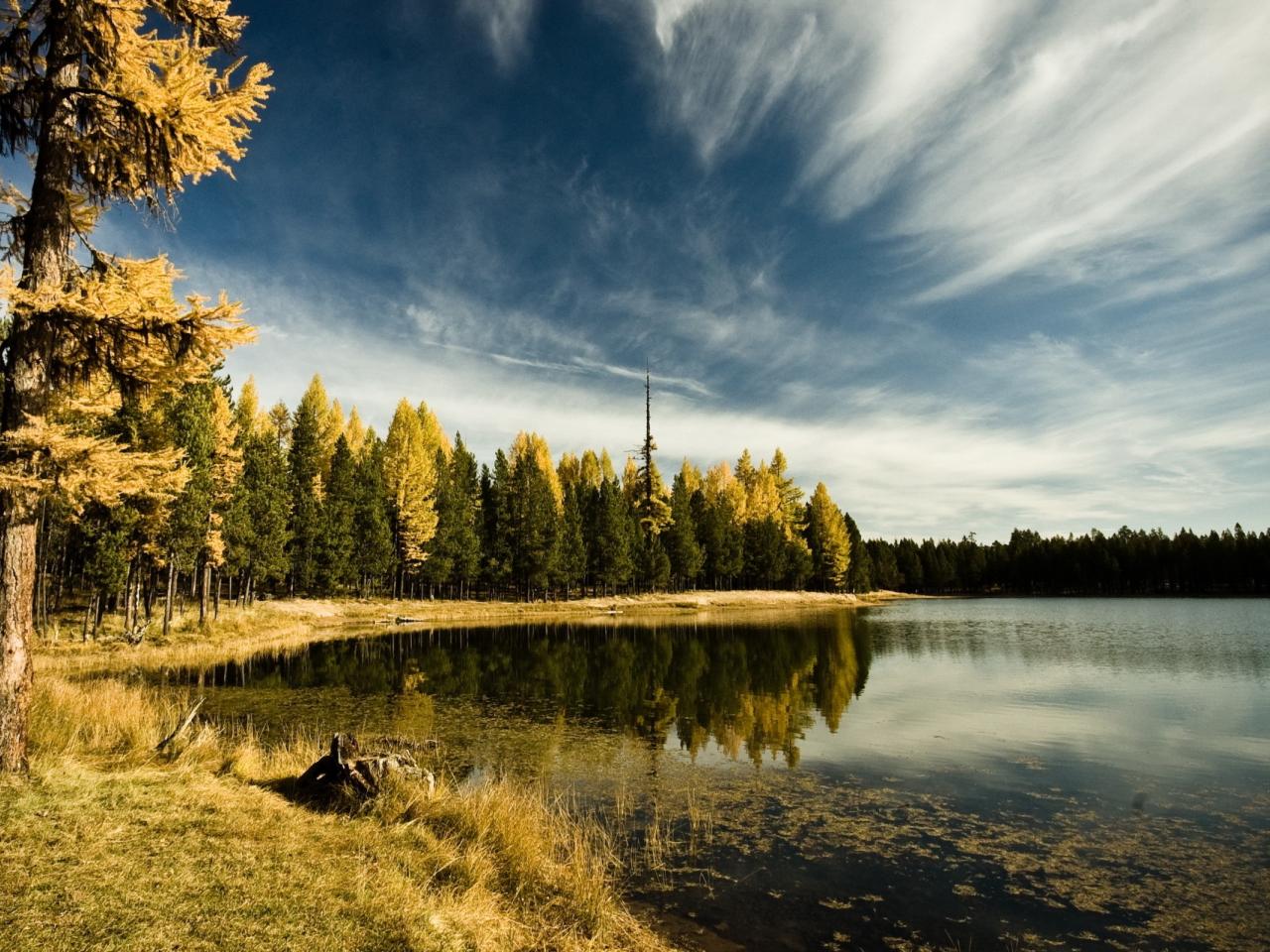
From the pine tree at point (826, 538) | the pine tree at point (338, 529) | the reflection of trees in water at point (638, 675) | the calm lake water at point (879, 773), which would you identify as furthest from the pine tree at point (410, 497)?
the pine tree at point (826, 538)

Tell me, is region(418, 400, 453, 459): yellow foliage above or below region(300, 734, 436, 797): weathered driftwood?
above

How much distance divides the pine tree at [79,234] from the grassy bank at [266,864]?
203cm

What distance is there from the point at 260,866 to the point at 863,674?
2566 cm

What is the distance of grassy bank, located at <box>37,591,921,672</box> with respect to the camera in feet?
92.4

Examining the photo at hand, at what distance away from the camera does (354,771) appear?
9.75 metres

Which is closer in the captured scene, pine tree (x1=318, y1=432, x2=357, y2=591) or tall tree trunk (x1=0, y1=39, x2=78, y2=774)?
tall tree trunk (x1=0, y1=39, x2=78, y2=774)

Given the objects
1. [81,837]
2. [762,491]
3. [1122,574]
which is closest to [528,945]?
[81,837]

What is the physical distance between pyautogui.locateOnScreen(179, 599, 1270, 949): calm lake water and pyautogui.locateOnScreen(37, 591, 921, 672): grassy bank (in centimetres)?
437

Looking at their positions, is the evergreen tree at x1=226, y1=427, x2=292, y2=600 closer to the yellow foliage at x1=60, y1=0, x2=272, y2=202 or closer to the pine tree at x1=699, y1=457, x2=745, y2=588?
the yellow foliage at x1=60, y1=0, x2=272, y2=202

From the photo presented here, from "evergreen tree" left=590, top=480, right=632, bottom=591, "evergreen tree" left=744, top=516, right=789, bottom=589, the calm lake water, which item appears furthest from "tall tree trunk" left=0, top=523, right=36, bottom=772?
"evergreen tree" left=744, top=516, right=789, bottom=589

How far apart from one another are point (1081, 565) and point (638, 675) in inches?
5600

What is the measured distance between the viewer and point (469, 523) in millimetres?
67938

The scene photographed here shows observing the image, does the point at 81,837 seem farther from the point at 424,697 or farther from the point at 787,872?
the point at 424,697

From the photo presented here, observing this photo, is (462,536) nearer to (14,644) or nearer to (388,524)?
(388,524)
